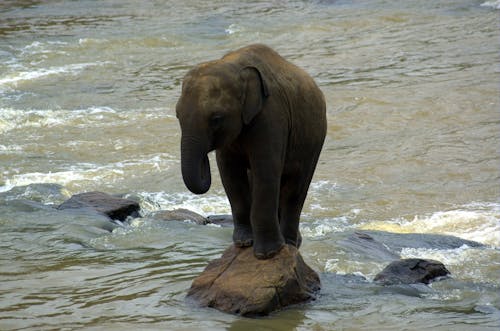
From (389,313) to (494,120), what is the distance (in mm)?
10612

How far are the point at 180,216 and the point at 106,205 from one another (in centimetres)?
88

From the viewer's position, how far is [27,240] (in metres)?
10.0

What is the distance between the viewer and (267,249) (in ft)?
24.9

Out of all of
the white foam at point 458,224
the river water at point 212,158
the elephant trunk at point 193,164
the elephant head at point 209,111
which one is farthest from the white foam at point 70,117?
the elephant trunk at point 193,164

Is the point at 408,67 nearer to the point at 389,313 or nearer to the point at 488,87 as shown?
the point at 488,87

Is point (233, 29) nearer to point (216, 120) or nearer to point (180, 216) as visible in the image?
point (180, 216)

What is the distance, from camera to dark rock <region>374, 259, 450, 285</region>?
8.66 m

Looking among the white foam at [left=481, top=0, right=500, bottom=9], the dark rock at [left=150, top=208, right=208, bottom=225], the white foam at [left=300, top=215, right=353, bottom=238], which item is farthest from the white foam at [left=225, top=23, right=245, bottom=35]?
the dark rock at [left=150, top=208, right=208, bottom=225]

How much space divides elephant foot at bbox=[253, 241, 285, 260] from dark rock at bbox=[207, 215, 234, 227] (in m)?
3.67

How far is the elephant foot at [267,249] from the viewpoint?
7.59 m

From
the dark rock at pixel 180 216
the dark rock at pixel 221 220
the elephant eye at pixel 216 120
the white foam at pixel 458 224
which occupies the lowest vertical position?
the white foam at pixel 458 224

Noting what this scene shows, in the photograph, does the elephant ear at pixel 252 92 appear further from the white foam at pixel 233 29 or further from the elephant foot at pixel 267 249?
the white foam at pixel 233 29

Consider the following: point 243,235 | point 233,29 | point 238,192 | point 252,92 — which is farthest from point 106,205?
point 233,29

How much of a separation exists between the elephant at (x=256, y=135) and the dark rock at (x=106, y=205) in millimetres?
3798
